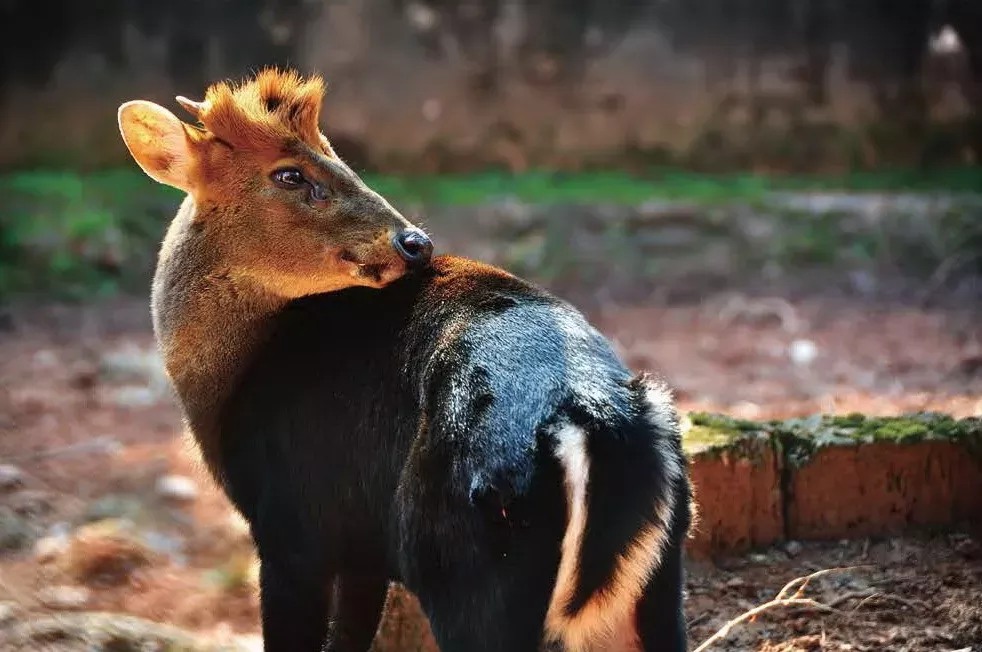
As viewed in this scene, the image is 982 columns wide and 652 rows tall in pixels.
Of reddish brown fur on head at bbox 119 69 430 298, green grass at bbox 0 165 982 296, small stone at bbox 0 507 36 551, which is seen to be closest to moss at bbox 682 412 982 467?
reddish brown fur on head at bbox 119 69 430 298

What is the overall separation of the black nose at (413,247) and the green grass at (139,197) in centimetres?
523

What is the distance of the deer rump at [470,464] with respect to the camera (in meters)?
2.44

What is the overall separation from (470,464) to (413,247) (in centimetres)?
87

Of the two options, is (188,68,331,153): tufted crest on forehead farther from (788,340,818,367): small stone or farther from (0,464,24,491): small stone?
(788,340,818,367): small stone

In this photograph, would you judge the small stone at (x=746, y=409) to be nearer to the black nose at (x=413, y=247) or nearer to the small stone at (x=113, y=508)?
the small stone at (x=113, y=508)

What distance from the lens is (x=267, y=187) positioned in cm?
337

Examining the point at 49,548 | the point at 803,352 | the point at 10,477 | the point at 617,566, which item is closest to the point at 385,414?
the point at 617,566

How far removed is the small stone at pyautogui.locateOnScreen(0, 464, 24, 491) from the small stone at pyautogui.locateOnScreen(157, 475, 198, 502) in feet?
1.94

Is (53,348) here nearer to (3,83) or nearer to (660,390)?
(3,83)

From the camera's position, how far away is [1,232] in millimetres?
8148

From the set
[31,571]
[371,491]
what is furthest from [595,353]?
[31,571]

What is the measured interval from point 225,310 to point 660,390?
1294 millimetres

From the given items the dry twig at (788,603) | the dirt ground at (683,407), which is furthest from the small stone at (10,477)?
the dry twig at (788,603)

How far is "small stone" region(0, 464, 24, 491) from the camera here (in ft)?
17.0
